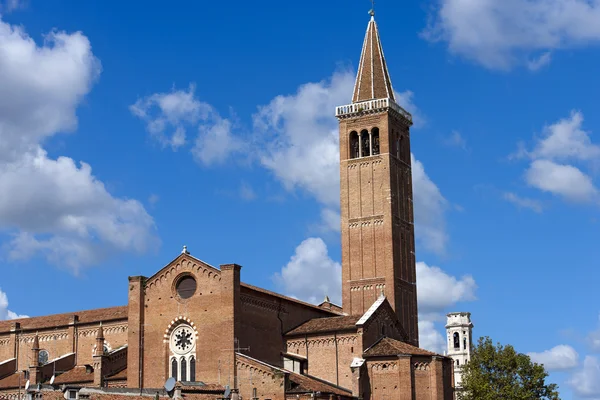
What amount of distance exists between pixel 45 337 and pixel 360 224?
977 inches

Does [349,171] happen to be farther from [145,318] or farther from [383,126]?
[145,318]

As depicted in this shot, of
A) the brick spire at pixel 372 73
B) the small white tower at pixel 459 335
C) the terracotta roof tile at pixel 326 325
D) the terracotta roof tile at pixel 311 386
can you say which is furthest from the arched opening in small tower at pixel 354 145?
the small white tower at pixel 459 335

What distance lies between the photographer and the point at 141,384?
5728 cm

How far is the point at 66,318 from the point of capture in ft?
233

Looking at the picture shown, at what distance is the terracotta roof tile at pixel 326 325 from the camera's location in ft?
193

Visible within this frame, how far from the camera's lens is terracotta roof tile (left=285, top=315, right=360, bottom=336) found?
58734 mm

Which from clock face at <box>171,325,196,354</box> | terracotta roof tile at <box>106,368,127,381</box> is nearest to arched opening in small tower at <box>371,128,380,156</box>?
clock face at <box>171,325,196,354</box>

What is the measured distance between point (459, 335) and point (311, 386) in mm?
76124

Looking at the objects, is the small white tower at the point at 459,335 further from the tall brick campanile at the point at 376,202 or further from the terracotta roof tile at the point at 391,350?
the terracotta roof tile at the point at 391,350

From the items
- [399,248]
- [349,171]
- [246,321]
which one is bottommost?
[246,321]

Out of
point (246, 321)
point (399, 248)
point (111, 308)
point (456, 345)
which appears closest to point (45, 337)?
point (111, 308)

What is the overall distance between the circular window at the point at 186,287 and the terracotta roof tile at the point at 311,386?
7.85 metres

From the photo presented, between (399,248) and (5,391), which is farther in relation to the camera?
(399,248)

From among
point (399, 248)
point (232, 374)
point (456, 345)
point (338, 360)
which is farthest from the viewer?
point (456, 345)
